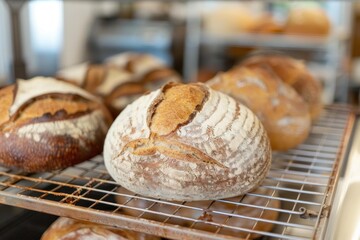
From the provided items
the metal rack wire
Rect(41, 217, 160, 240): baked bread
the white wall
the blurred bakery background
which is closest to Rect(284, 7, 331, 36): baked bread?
the blurred bakery background

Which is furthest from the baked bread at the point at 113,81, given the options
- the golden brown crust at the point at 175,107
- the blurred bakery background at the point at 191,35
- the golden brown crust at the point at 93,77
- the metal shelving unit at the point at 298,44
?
the metal shelving unit at the point at 298,44

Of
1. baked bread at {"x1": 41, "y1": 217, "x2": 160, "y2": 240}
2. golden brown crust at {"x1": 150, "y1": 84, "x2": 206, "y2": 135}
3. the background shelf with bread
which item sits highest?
golden brown crust at {"x1": 150, "y1": 84, "x2": 206, "y2": 135}

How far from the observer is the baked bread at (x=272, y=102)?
897 mm

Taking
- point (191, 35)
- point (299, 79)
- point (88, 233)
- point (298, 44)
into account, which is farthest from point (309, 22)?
point (88, 233)

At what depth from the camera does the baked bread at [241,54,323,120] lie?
109 centimetres

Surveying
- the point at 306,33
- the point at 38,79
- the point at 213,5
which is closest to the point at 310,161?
the point at 38,79

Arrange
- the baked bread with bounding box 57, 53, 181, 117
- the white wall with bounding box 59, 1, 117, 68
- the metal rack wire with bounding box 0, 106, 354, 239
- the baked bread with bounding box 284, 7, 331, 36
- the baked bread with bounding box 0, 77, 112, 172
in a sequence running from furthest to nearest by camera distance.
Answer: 1. the white wall with bounding box 59, 1, 117, 68
2. the baked bread with bounding box 284, 7, 331, 36
3. the baked bread with bounding box 57, 53, 181, 117
4. the baked bread with bounding box 0, 77, 112, 172
5. the metal rack wire with bounding box 0, 106, 354, 239

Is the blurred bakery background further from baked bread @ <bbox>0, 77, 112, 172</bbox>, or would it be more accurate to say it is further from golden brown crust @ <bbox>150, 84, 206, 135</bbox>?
golden brown crust @ <bbox>150, 84, 206, 135</bbox>

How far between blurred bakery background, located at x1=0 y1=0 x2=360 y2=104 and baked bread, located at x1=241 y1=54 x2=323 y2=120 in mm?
629

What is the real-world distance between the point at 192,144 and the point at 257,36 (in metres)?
1.81

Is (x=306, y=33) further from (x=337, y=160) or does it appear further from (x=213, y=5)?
(x=337, y=160)

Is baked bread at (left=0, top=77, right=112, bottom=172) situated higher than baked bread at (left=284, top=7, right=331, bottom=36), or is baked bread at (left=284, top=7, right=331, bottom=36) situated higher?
baked bread at (left=284, top=7, right=331, bottom=36)

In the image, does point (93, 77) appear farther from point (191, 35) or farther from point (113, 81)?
point (191, 35)

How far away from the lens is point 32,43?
2998mm
